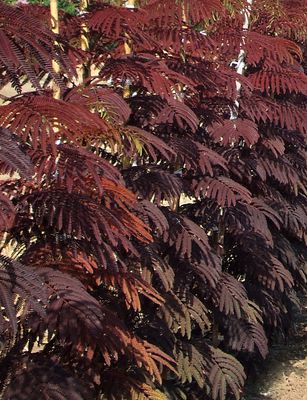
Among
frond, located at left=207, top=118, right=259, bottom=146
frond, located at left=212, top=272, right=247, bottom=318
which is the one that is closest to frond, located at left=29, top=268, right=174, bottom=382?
frond, located at left=212, top=272, right=247, bottom=318

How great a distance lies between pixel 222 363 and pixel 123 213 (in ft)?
5.93

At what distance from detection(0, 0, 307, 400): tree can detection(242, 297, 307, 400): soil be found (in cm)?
28

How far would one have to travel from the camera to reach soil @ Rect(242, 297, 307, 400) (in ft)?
16.0

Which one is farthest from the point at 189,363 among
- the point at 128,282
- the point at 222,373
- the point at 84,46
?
the point at 84,46

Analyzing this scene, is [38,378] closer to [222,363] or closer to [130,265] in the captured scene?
[130,265]

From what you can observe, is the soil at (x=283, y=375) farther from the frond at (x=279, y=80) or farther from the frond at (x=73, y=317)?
the frond at (x=73, y=317)

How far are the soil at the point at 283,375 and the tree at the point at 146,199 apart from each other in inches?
10.9

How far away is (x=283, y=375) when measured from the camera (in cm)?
521

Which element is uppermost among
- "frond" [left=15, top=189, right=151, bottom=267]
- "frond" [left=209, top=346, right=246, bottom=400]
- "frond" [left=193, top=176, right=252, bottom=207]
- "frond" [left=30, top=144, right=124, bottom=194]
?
"frond" [left=30, top=144, right=124, bottom=194]

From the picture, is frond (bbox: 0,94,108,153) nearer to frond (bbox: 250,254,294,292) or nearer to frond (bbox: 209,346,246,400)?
frond (bbox: 209,346,246,400)

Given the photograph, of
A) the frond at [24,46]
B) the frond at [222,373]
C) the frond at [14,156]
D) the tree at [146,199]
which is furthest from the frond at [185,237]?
the frond at [14,156]

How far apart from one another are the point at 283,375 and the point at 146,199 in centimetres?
291

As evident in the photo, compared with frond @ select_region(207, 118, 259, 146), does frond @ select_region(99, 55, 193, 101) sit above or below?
above

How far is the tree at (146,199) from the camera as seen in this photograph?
2.01 meters
